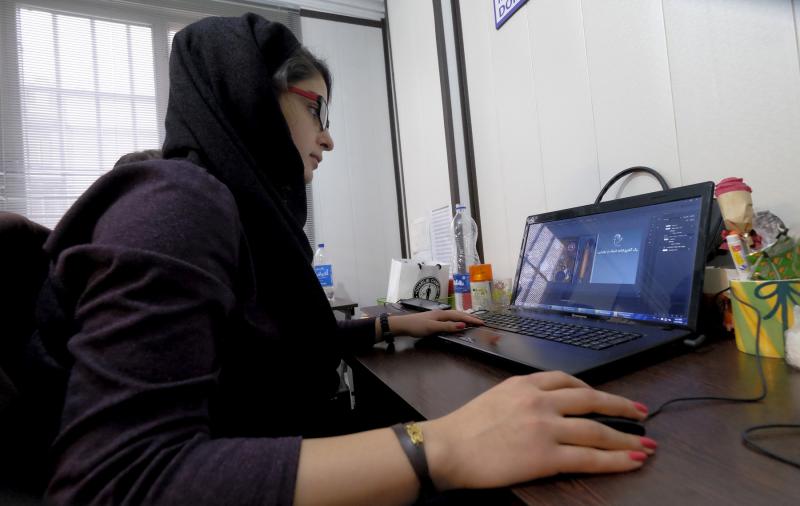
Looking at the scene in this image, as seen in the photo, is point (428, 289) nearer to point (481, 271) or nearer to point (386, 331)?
point (481, 271)

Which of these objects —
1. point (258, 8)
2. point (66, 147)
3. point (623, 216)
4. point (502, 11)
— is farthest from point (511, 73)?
point (66, 147)

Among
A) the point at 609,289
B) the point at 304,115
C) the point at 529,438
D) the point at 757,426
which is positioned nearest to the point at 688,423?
the point at 757,426

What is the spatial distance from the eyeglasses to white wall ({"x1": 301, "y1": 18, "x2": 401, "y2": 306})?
158cm

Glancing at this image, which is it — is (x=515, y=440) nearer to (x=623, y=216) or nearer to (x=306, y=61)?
(x=623, y=216)

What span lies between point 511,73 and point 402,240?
1379 mm

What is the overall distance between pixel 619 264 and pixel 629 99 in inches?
19.4

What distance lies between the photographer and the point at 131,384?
34cm

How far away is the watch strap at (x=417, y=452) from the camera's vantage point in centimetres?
35

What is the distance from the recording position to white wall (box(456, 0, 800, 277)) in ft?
2.35

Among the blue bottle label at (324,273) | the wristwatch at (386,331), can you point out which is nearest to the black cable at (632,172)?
the wristwatch at (386,331)

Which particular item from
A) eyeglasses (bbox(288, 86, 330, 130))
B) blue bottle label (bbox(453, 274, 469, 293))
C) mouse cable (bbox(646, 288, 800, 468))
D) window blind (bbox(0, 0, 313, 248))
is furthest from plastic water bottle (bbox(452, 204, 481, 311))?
window blind (bbox(0, 0, 313, 248))

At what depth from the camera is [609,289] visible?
0.80 metres

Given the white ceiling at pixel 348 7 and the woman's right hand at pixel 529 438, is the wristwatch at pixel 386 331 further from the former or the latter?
the white ceiling at pixel 348 7

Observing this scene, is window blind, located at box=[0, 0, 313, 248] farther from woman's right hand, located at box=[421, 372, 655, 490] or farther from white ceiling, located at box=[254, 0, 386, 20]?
woman's right hand, located at box=[421, 372, 655, 490]
